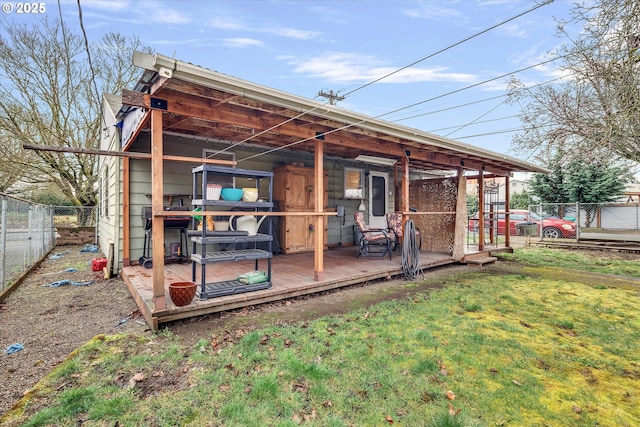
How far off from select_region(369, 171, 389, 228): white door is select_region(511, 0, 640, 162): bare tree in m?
3.52

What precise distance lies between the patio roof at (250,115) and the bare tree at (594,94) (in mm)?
1814

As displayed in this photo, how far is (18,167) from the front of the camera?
10547 mm

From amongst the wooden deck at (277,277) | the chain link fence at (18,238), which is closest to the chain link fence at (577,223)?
the wooden deck at (277,277)

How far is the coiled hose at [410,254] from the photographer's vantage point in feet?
16.7

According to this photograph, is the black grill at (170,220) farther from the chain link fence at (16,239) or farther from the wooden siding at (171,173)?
the chain link fence at (16,239)

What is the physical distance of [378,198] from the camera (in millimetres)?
8758

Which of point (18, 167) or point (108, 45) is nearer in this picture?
point (18, 167)

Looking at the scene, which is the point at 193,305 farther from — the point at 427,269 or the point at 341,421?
the point at 427,269

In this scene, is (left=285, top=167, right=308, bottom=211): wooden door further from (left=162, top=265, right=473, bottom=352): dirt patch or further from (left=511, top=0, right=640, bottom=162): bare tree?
(left=511, top=0, right=640, bottom=162): bare tree

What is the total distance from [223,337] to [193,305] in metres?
0.57

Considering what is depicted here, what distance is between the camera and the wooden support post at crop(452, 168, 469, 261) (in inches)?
248

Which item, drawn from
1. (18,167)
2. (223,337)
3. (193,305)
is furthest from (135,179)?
(18,167)

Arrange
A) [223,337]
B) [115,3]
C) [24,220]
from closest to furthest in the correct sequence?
[223,337] < [24,220] < [115,3]

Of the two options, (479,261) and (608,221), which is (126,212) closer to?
(479,261)
